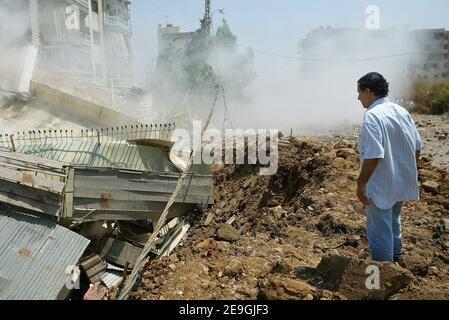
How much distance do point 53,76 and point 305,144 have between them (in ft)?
42.9

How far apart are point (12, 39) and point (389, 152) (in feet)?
66.6

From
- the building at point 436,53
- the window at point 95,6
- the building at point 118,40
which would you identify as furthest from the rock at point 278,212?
the building at point 436,53

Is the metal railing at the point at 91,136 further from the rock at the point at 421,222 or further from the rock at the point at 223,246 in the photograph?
the rock at the point at 421,222

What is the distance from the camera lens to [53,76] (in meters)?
16.7

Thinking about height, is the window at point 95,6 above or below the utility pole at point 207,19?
above

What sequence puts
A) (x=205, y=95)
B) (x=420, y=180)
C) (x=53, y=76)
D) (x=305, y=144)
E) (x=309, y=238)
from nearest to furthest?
1. (x=309, y=238)
2. (x=420, y=180)
3. (x=305, y=144)
4. (x=53, y=76)
5. (x=205, y=95)

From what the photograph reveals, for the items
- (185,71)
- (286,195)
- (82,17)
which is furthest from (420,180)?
(82,17)

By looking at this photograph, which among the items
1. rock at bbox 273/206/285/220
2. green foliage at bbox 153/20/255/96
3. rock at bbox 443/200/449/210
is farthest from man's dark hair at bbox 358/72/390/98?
green foliage at bbox 153/20/255/96

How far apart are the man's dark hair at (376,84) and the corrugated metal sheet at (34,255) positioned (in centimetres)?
395

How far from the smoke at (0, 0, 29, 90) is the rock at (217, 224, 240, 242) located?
503 inches

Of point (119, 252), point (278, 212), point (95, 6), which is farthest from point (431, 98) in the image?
point (95, 6)

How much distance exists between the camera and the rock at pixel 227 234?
5.03 m

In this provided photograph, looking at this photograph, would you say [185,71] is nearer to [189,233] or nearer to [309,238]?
[189,233]

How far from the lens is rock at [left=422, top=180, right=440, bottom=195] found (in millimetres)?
5527
